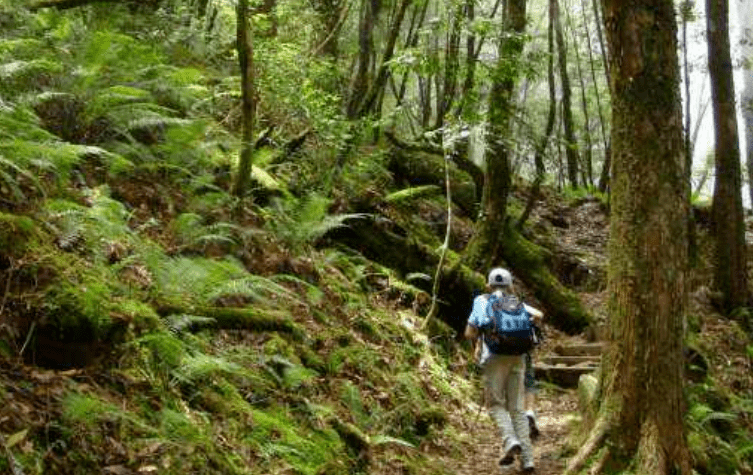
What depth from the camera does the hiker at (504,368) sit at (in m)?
7.21

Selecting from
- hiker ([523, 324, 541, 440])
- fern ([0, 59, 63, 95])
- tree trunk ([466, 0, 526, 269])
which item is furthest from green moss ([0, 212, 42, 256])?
tree trunk ([466, 0, 526, 269])

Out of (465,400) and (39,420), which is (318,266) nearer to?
(465,400)

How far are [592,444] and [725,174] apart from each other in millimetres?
9700

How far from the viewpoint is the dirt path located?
7367 mm

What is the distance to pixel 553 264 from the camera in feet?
51.6

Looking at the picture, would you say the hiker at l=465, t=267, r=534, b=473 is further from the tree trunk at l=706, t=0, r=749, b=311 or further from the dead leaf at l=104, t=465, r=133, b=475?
the tree trunk at l=706, t=0, r=749, b=311

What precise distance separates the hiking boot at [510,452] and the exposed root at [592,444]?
649 mm

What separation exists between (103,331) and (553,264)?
39.7 feet

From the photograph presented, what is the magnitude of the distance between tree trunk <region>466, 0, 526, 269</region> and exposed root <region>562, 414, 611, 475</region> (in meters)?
5.35

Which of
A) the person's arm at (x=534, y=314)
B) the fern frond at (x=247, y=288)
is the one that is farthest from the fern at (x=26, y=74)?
the person's arm at (x=534, y=314)

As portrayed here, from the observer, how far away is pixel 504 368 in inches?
294

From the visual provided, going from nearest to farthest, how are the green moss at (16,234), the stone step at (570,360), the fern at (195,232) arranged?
the green moss at (16,234) → the fern at (195,232) → the stone step at (570,360)

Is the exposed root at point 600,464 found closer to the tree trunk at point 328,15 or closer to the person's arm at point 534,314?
the person's arm at point 534,314

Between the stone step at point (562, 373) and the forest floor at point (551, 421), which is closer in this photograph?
the forest floor at point (551, 421)
